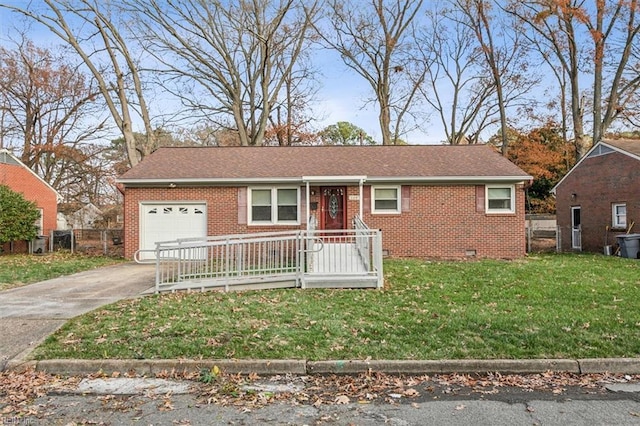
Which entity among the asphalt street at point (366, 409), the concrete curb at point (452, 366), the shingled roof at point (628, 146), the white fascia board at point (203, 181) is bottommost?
the asphalt street at point (366, 409)

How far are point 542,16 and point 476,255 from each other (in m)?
17.5

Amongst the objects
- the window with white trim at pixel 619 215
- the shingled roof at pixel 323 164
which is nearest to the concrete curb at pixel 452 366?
the shingled roof at pixel 323 164

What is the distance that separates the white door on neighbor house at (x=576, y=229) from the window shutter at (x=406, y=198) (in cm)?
1039

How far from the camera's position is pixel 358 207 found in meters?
15.3

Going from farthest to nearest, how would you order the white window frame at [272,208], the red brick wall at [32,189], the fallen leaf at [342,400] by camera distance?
the red brick wall at [32,189] < the white window frame at [272,208] < the fallen leaf at [342,400]

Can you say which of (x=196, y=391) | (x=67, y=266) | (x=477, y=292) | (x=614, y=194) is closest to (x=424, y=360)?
(x=196, y=391)

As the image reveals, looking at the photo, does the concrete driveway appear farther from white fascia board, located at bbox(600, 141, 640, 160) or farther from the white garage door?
white fascia board, located at bbox(600, 141, 640, 160)

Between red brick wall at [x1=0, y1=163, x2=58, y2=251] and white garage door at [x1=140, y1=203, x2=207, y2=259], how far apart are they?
29.2ft

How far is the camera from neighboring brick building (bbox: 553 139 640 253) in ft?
56.6

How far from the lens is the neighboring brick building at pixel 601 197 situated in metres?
17.3

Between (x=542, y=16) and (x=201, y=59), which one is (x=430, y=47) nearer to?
(x=542, y=16)

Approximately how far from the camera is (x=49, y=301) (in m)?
7.98

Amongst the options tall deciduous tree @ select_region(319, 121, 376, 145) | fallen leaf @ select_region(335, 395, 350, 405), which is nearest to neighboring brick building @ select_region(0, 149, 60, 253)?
fallen leaf @ select_region(335, 395, 350, 405)

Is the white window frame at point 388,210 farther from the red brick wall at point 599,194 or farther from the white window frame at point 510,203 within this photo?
the red brick wall at point 599,194
